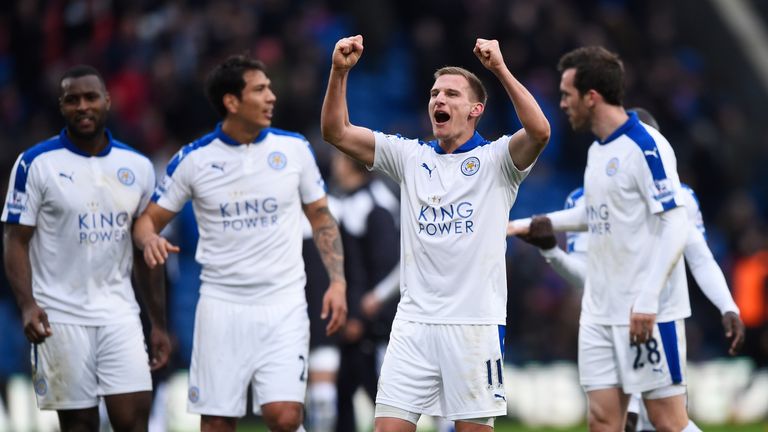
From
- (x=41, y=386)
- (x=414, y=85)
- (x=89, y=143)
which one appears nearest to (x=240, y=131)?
(x=89, y=143)

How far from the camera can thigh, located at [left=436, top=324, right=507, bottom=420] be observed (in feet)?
24.0

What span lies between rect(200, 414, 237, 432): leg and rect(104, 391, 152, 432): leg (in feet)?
1.31

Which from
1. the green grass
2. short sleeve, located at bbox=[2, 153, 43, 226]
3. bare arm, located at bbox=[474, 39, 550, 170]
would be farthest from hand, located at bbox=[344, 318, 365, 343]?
bare arm, located at bbox=[474, 39, 550, 170]

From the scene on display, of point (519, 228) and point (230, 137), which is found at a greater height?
point (230, 137)

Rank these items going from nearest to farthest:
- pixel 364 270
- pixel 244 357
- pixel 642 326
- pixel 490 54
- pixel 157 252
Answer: pixel 490 54
pixel 642 326
pixel 157 252
pixel 244 357
pixel 364 270

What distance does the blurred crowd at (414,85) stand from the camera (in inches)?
623

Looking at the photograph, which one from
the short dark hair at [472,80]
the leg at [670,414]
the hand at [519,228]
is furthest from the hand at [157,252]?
the leg at [670,414]

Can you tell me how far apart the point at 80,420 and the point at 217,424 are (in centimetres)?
88

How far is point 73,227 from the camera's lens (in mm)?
8555

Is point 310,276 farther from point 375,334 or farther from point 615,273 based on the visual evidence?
point 615,273

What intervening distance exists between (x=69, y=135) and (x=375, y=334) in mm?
3518

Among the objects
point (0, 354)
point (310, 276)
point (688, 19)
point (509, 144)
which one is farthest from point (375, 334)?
point (688, 19)

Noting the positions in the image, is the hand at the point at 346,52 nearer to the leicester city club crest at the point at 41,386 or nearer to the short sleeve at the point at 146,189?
the short sleeve at the point at 146,189

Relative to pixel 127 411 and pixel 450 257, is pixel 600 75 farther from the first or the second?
pixel 127 411
